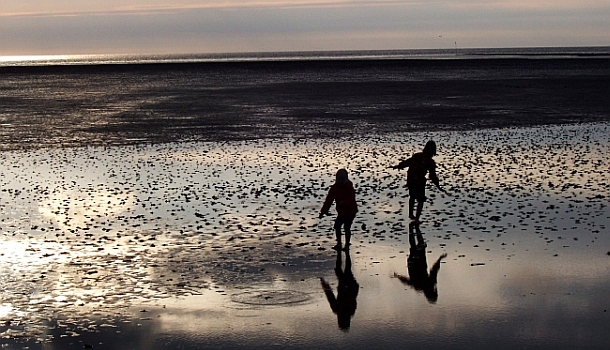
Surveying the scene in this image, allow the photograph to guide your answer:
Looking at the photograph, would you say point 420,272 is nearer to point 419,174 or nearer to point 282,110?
point 419,174

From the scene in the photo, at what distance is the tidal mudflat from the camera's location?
10141 mm

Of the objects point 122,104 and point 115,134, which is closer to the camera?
point 115,134

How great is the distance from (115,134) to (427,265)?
86.0 feet

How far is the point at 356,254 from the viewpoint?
14078 millimetres

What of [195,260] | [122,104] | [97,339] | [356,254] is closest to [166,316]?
[97,339]

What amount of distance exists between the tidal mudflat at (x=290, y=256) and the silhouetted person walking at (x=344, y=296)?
0.07 metres

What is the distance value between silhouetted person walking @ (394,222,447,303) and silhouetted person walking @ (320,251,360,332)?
2.52 ft

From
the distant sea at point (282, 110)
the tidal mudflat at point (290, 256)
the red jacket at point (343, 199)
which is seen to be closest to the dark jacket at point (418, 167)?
the tidal mudflat at point (290, 256)

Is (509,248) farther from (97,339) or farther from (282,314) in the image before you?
(97,339)

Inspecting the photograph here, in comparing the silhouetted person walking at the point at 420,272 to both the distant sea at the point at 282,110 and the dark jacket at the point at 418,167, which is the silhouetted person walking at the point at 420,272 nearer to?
the dark jacket at the point at 418,167

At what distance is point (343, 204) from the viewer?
14523 mm

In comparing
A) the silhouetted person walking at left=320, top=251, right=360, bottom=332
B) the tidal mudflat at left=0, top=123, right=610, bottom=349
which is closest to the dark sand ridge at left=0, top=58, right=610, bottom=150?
the tidal mudflat at left=0, top=123, right=610, bottom=349

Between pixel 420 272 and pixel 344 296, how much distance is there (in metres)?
1.72

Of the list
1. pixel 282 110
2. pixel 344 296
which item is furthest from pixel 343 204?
pixel 282 110
